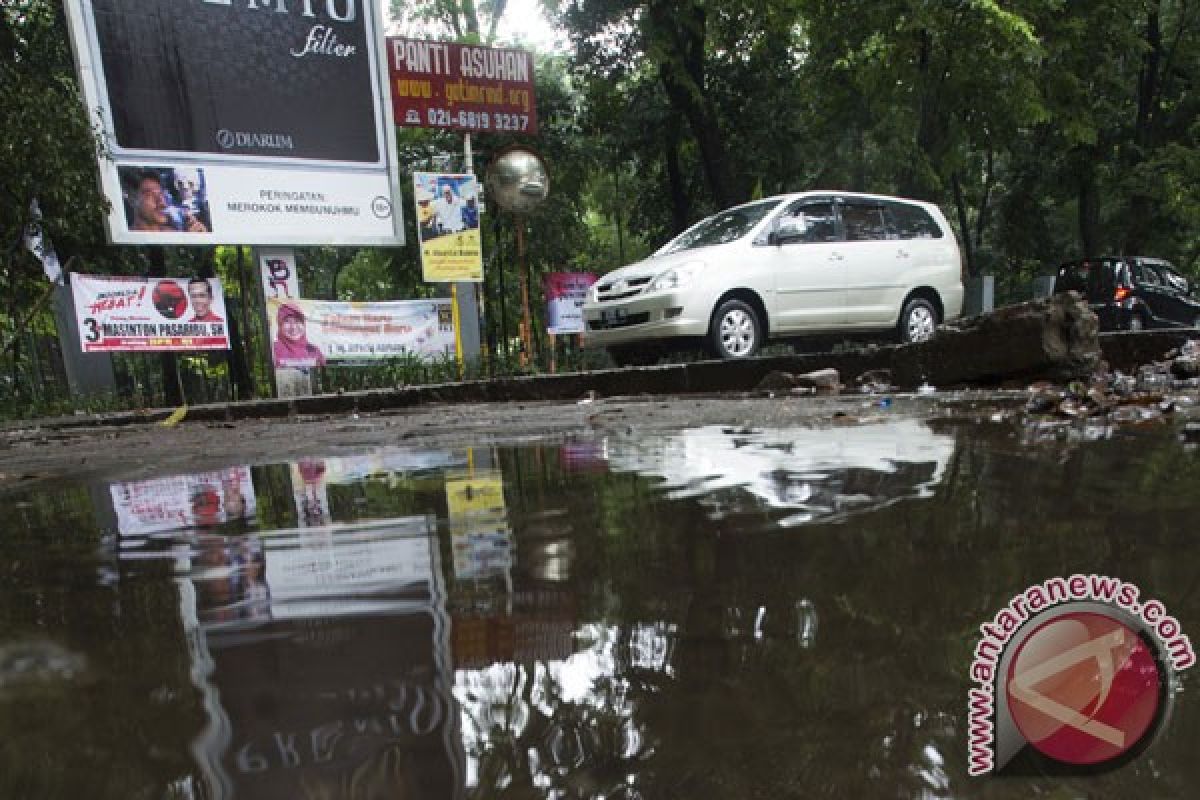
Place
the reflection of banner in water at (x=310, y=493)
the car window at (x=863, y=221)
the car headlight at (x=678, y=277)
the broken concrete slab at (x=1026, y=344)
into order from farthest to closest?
Result: the car window at (x=863, y=221)
the car headlight at (x=678, y=277)
the broken concrete slab at (x=1026, y=344)
the reflection of banner in water at (x=310, y=493)

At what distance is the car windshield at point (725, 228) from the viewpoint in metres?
7.50

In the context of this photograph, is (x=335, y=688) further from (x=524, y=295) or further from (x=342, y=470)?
(x=524, y=295)

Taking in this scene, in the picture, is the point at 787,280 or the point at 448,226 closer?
the point at 787,280

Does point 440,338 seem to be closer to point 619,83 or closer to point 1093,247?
point 619,83

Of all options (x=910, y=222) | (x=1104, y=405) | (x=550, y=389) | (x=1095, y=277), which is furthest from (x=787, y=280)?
(x=1095, y=277)

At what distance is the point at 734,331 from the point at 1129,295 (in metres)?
8.52

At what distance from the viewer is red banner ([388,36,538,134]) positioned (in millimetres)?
10547

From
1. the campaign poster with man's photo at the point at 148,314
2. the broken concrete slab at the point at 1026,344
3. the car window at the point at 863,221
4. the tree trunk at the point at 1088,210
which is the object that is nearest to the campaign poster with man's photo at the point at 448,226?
the campaign poster with man's photo at the point at 148,314

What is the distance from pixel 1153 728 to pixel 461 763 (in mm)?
634

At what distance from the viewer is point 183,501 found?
6.97 feet

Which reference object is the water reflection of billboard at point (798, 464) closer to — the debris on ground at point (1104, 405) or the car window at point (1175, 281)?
the debris on ground at point (1104, 405)

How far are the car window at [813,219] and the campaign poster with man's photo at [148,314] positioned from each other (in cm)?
694

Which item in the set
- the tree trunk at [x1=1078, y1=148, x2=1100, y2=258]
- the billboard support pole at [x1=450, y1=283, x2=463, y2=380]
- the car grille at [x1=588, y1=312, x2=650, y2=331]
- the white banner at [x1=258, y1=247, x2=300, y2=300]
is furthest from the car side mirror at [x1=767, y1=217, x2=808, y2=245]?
the tree trunk at [x1=1078, y1=148, x2=1100, y2=258]

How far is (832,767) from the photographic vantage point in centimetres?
66
